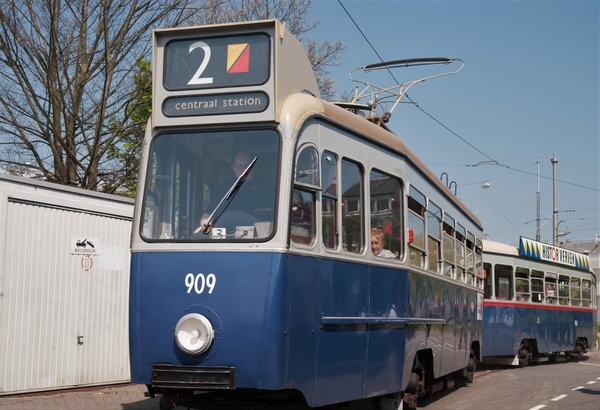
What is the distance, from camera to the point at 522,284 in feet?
68.6

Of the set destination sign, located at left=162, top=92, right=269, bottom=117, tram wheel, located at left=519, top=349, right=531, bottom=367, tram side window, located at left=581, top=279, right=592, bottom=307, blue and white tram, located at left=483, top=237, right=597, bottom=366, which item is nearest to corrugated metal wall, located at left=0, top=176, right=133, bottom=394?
destination sign, located at left=162, top=92, right=269, bottom=117

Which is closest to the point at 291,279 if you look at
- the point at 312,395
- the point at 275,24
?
the point at 312,395

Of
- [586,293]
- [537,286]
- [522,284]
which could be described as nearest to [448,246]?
[522,284]

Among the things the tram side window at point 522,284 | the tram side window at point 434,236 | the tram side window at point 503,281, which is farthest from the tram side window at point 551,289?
the tram side window at point 434,236

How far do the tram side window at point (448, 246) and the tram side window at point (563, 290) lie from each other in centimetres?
1229

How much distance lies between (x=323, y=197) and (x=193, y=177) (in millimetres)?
1155

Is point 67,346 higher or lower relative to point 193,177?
lower

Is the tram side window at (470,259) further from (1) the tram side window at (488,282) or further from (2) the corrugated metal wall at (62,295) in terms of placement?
(1) the tram side window at (488,282)

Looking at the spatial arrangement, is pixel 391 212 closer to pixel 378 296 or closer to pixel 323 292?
pixel 378 296

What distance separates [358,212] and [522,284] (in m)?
14.1

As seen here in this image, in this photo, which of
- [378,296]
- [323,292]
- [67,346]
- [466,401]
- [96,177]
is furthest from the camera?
[96,177]

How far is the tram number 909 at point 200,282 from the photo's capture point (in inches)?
264

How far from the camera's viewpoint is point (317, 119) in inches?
291

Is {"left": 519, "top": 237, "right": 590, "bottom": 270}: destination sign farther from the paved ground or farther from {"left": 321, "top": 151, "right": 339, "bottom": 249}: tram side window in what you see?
{"left": 321, "top": 151, "right": 339, "bottom": 249}: tram side window
